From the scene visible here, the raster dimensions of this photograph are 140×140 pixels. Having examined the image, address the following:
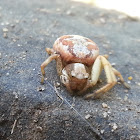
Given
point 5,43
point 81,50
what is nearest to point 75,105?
point 81,50

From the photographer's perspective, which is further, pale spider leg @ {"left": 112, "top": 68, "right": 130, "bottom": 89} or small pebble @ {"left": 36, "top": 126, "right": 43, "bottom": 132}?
pale spider leg @ {"left": 112, "top": 68, "right": 130, "bottom": 89}

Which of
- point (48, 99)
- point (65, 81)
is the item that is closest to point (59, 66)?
point (65, 81)

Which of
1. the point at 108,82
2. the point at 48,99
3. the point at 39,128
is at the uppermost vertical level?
the point at 108,82

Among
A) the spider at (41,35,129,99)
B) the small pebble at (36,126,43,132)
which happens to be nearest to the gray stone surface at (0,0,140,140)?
the small pebble at (36,126,43,132)

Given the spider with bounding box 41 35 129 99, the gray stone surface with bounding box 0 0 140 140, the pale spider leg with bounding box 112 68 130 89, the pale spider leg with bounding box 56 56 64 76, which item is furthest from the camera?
the pale spider leg with bounding box 112 68 130 89

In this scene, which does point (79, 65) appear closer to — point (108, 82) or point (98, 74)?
point (98, 74)

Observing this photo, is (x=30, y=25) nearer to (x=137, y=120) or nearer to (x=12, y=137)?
(x=12, y=137)

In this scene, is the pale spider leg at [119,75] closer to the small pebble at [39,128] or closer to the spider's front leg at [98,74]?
the spider's front leg at [98,74]

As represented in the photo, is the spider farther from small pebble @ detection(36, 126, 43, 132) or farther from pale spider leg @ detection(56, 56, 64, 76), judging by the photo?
small pebble @ detection(36, 126, 43, 132)

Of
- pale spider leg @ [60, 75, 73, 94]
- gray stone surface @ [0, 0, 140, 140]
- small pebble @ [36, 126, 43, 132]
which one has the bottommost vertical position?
small pebble @ [36, 126, 43, 132]
